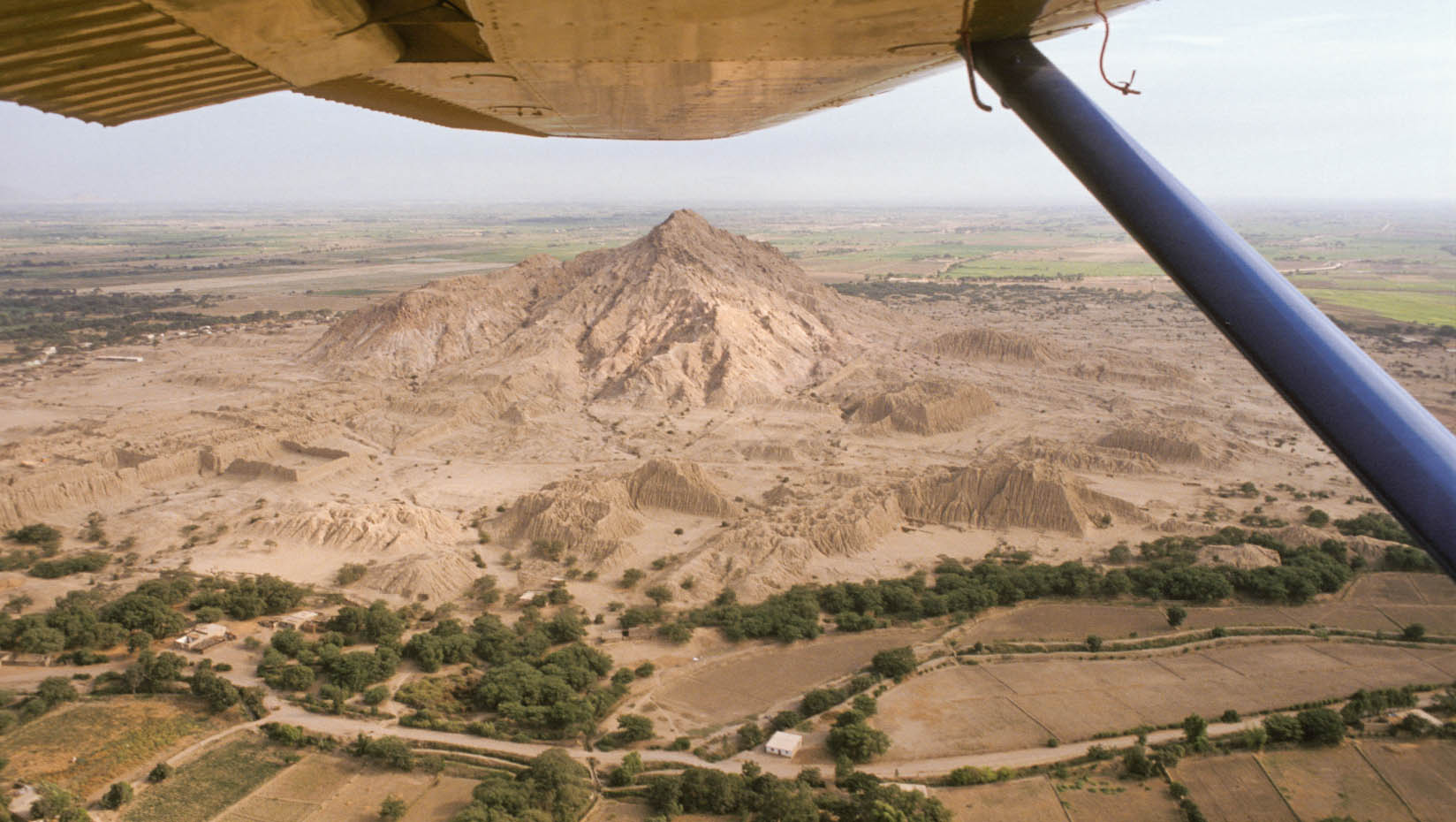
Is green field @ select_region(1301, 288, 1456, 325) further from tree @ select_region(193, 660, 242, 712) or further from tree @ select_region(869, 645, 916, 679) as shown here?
tree @ select_region(193, 660, 242, 712)

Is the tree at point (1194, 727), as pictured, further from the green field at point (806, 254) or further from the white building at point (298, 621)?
the green field at point (806, 254)

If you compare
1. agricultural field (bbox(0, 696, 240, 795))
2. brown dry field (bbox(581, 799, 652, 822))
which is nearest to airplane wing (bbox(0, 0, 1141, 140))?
brown dry field (bbox(581, 799, 652, 822))

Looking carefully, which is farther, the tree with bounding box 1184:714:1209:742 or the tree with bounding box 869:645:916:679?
the tree with bounding box 869:645:916:679

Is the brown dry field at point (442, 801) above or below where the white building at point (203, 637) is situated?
below

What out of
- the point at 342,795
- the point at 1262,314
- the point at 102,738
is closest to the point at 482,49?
the point at 1262,314

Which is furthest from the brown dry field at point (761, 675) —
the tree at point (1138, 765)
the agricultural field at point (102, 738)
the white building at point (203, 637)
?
the white building at point (203, 637)

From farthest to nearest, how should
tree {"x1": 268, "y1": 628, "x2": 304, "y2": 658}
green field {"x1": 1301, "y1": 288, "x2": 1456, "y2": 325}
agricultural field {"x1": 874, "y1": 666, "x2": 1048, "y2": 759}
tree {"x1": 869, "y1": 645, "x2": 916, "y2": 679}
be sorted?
green field {"x1": 1301, "y1": 288, "x2": 1456, "y2": 325} → tree {"x1": 268, "y1": 628, "x2": 304, "y2": 658} → tree {"x1": 869, "y1": 645, "x2": 916, "y2": 679} → agricultural field {"x1": 874, "y1": 666, "x2": 1048, "y2": 759}
